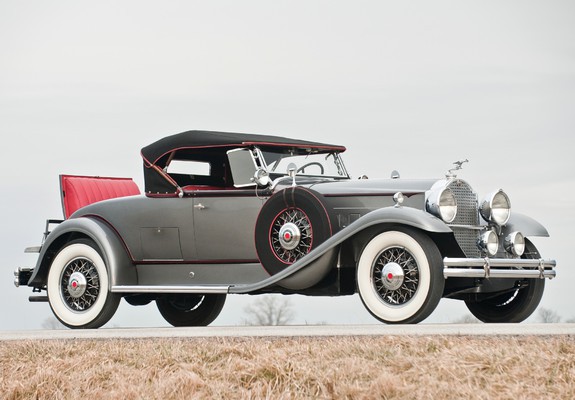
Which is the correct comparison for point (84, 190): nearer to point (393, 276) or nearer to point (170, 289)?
point (170, 289)

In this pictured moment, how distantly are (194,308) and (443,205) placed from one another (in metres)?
4.38

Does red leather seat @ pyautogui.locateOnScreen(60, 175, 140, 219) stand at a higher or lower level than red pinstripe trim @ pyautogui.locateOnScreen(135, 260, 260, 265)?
higher

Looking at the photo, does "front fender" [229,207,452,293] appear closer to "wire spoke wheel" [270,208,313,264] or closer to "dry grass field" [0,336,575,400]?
"wire spoke wheel" [270,208,313,264]

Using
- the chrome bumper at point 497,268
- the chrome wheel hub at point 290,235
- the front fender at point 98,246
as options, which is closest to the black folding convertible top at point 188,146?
the front fender at point 98,246

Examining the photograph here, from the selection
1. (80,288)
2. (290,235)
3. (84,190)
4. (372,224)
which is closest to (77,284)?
(80,288)

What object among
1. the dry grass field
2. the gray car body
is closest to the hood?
the gray car body

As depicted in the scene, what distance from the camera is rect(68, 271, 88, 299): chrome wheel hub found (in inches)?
455

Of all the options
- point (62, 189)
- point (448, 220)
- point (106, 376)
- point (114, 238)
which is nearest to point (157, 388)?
point (106, 376)

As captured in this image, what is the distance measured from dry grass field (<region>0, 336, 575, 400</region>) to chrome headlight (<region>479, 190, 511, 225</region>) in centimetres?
309

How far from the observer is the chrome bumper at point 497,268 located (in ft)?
29.7

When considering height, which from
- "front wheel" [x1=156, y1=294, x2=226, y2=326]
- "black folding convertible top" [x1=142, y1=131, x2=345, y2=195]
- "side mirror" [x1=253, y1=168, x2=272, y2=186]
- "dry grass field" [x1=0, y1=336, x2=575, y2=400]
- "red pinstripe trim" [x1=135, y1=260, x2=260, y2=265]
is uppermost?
"black folding convertible top" [x1=142, y1=131, x2=345, y2=195]

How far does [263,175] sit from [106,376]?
3.89 metres

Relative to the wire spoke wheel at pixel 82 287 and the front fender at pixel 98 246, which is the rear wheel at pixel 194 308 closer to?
the wire spoke wheel at pixel 82 287

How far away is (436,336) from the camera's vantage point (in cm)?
736
